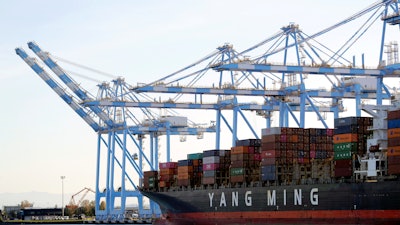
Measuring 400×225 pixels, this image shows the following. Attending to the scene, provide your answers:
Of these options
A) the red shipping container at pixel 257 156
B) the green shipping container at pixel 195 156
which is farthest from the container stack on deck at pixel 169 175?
the red shipping container at pixel 257 156

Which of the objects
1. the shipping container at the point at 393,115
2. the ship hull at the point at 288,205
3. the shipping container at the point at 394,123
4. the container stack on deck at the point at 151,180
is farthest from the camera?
the container stack on deck at the point at 151,180

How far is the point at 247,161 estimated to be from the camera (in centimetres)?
7000

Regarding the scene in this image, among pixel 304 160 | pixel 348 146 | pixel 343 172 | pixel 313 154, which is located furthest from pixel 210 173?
pixel 348 146

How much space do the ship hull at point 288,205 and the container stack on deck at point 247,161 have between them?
0.95 m

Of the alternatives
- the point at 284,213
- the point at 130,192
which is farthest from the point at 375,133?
the point at 130,192

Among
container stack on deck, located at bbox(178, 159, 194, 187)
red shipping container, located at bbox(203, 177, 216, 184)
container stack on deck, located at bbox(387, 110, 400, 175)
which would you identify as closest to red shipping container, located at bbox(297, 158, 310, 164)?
red shipping container, located at bbox(203, 177, 216, 184)

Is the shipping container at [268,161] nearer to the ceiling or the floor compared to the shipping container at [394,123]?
nearer to the floor

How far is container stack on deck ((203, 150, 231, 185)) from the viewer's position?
74000mm

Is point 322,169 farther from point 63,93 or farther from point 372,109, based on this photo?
point 63,93

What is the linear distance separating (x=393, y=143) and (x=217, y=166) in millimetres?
23121

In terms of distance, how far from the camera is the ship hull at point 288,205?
5616cm

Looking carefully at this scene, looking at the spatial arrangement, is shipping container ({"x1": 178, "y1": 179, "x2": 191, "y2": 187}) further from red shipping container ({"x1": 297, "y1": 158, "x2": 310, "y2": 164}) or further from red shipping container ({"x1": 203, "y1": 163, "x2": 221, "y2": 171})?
red shipping container ({"x1": 297, "y1": 158, "x2": 310, "y2": 164})

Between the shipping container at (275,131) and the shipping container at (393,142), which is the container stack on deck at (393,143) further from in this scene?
the shipping container at (275,131)

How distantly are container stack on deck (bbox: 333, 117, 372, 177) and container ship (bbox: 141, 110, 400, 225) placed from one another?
62mm
